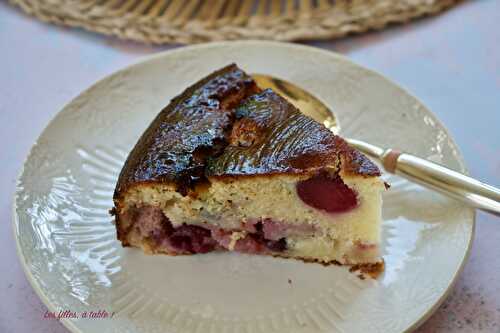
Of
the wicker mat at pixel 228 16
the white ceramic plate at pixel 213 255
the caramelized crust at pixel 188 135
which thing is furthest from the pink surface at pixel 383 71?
the caramelized crust at pixel 188 135

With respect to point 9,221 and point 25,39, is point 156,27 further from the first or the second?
point 9,221

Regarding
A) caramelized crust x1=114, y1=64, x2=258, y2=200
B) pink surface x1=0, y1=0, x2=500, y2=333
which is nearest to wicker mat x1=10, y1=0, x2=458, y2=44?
pink surface x1=0, y1=0, x2=500, y2=333

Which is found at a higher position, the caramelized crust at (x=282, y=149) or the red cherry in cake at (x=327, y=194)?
the caramelized crust at (x=282, y=149)

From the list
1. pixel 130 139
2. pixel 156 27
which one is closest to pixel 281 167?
pixel 130 139

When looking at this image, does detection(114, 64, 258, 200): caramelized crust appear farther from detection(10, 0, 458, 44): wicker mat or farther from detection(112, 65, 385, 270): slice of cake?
detection(10, 0, 458, 44): wicker mat

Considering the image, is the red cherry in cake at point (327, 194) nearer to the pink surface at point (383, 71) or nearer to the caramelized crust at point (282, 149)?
the caramelized crust at point (282, 149)

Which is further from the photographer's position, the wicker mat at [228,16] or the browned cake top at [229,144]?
the wicker mat at [228,16]
